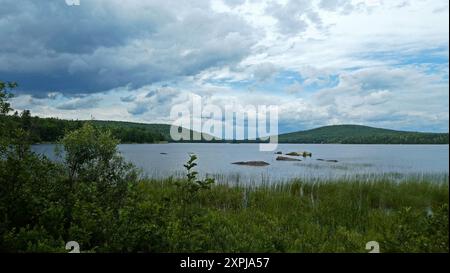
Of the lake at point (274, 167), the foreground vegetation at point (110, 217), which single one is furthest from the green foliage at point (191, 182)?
the lake at point (274, 167)

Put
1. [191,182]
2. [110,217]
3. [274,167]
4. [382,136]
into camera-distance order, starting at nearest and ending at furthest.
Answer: [110,217] < [191,182] < [382,136] < [274,167]

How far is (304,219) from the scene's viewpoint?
7.95 m

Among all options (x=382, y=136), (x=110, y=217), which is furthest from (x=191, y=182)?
(x=382, y=136)

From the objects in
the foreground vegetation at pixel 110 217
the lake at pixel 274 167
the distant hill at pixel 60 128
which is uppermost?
the distant hill at pixel 60 128

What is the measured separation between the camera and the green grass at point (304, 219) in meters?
3.45

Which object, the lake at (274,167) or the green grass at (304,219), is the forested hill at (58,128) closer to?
the lake at (274,167)

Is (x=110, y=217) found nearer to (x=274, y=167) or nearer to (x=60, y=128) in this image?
(x=60, y=128)

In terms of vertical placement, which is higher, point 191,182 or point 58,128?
point 58,128

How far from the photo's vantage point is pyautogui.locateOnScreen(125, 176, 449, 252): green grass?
3.45 meters

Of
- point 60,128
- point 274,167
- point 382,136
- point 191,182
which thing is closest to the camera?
point 191,182

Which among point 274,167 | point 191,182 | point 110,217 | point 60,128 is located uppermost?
point 60,128

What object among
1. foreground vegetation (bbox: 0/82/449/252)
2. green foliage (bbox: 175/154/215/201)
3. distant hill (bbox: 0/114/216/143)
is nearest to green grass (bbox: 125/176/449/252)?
foreground vegetation (bbox: 0/82/449/252)
